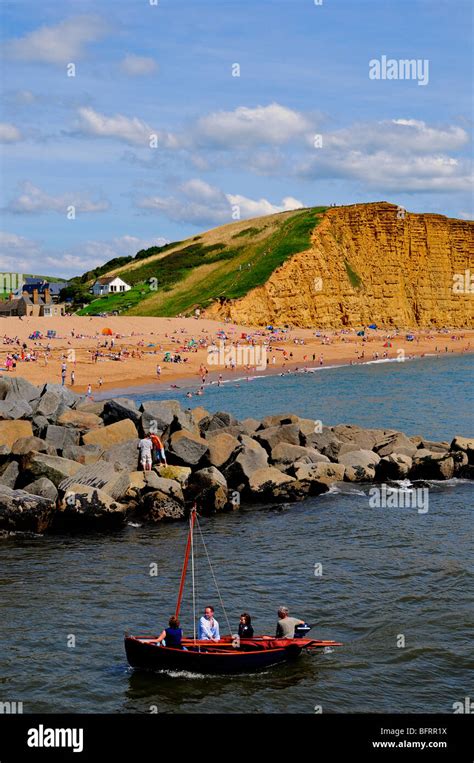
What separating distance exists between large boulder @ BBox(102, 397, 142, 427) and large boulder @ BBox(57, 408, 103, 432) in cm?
43

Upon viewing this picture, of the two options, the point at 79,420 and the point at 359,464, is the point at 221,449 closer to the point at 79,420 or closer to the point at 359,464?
the point at 359,464

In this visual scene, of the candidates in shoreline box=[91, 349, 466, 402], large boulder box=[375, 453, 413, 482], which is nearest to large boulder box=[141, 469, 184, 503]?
large boulder box=[375, 453, 413, 482]

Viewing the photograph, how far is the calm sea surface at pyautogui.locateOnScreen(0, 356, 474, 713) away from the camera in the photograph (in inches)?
656

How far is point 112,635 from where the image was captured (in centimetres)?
1917

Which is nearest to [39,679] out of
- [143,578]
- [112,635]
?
[112,635]

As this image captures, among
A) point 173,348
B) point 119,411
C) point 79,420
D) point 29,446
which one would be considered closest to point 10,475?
point 29,446

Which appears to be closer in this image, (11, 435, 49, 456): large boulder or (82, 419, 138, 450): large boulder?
(11, 435, 49, 456): large boulder

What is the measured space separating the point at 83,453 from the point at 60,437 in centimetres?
134

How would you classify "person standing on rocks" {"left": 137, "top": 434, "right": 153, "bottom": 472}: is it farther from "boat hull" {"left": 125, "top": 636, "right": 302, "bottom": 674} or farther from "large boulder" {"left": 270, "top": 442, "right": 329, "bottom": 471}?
"boat hull" {"left": 125, "top": 636, "right": 302, "bottom": 674}

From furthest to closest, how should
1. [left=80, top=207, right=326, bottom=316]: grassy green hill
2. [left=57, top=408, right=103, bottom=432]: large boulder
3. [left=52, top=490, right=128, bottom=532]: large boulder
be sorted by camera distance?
[left=80, top=207, right=326, bottom=316]: grassy green hill, [left=57, top=408, right=103, bottom=432]: large boulder, [left=52, top=490, right=128, bottom=532]: large boulder

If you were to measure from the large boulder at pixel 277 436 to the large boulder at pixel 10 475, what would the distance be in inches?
400

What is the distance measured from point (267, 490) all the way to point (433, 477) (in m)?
7.23

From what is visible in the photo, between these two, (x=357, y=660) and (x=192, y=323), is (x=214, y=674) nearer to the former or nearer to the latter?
(x=357, y=660)

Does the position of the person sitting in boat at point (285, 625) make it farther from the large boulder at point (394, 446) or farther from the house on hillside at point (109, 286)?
the house on hillside at point (109, 286)
